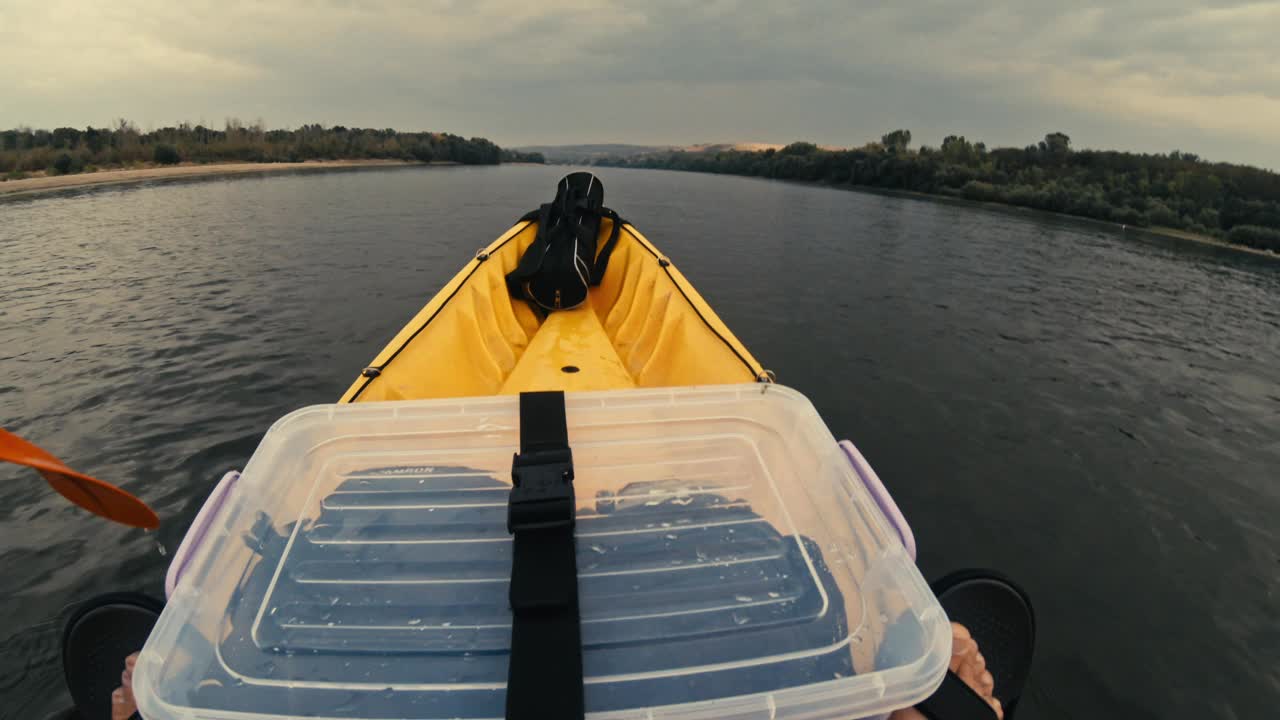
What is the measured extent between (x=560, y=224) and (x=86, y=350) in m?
5.46

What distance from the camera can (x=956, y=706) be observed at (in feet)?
3.09

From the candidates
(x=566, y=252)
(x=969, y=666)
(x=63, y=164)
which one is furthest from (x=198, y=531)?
(x=63, y=164)

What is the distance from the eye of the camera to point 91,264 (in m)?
9.09

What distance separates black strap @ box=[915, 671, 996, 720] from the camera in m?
0.93

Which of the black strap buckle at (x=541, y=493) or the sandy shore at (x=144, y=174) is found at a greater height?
the sandy shore at (x=144, y=174)

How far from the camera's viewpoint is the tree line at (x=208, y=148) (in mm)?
32500

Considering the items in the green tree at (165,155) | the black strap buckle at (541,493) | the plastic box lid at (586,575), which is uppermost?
the green tree at (165,155)

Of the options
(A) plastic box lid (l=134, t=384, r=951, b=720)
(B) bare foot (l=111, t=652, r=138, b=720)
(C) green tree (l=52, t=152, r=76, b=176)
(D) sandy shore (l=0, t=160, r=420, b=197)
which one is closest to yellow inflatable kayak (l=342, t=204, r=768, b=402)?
(A) plastic box lid (l=134, t=384, r=951, b=720)

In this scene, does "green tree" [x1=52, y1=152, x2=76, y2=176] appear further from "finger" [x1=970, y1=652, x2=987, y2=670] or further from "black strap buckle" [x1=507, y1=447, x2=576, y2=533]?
"finger" [x1=970, y1=652, x2=987, y2=670]

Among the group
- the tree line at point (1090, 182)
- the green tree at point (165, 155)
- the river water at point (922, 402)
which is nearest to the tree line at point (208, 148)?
the green tree at point (165, 155)

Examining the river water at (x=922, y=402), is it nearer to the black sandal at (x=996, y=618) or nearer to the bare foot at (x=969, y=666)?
the black sandal at (x=996, y=618)

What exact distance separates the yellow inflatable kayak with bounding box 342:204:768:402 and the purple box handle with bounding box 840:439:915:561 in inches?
27.9

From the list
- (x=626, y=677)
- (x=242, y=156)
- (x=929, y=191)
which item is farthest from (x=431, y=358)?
(x=242, y=156)

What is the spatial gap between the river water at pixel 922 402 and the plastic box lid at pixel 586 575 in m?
2.01
